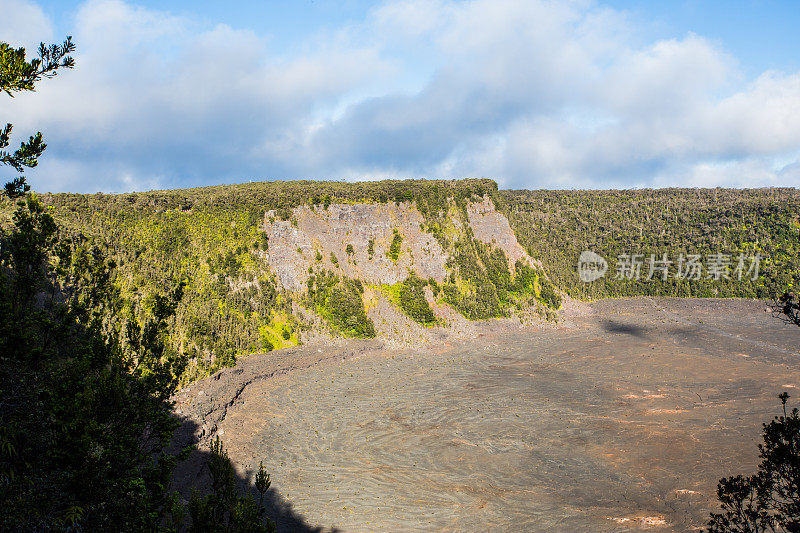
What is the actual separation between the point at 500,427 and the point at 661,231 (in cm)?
8314

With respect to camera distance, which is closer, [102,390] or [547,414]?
[102,390]

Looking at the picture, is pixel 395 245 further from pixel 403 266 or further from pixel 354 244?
pixel 354 244

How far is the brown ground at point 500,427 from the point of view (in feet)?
76.2

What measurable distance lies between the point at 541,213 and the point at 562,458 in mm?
83133

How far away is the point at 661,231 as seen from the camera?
95250 millimetres

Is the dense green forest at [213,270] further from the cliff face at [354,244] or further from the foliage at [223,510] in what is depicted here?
the foliage at [223,510]

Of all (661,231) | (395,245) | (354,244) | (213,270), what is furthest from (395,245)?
(661,231)

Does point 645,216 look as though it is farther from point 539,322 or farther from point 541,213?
point 539,322

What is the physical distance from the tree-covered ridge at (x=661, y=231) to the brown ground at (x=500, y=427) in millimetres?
28707

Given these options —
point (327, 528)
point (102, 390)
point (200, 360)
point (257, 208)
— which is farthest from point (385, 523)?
point (257, 208)

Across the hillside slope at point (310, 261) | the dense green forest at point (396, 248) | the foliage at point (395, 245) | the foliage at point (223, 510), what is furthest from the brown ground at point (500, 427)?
the foliage at point (395, 245)

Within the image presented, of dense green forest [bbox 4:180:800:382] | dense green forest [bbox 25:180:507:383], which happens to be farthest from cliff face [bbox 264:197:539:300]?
dense green forest [bbox 25:180:507:383]

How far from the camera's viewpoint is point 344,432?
31.4 meters

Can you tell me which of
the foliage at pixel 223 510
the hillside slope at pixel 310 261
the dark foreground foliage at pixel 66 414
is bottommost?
the foliage at pixel 223 510
